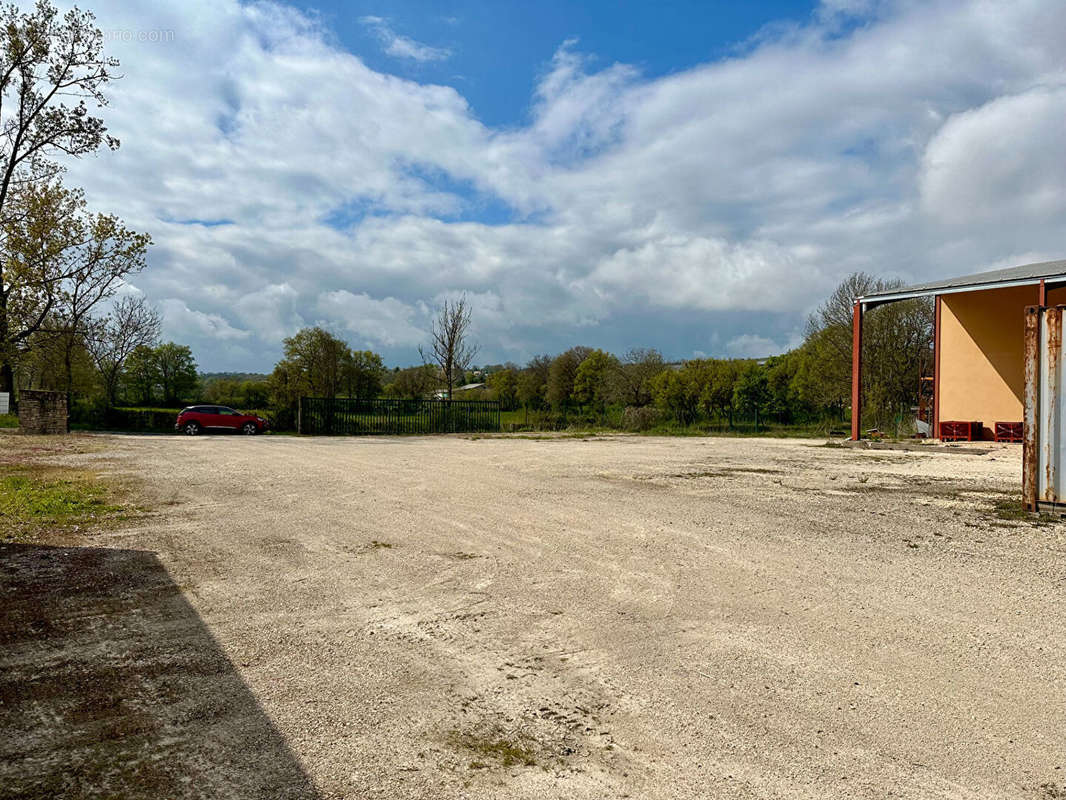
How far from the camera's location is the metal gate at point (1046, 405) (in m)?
7.68

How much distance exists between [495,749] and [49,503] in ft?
27.3

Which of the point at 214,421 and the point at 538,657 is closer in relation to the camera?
the point at 538,657

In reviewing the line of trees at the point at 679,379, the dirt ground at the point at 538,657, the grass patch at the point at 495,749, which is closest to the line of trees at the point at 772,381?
the line of trees at the point at 679,379

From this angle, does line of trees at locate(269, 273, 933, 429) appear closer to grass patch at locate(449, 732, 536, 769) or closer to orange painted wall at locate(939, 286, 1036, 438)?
orange painted wall at locate(939, 286, 1036, 438)

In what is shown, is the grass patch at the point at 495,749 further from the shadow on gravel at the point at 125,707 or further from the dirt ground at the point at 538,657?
the shadow on gravel at the point at 125,707

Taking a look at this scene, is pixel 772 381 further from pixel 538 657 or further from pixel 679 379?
pixel 538 657

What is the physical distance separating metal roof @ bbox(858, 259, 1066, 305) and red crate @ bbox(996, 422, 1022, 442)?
4013 mm

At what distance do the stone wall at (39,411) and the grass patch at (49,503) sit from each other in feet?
47.4

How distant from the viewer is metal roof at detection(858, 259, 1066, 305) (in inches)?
640

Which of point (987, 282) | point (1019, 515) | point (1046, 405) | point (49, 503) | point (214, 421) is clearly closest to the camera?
point (1046, 405)

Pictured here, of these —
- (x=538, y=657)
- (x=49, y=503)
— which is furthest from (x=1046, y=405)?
(x=49, y=503)

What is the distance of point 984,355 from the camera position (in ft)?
65.9

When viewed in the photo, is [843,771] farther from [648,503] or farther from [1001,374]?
[1001,374]

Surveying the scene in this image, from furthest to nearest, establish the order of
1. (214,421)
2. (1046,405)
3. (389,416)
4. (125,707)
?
(389,416) < (214,421) < (1046,405) < (125,707)
